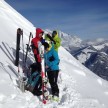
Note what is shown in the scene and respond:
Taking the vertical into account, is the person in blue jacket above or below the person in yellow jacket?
below

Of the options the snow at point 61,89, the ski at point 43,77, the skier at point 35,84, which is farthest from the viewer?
the skier at point 35,84

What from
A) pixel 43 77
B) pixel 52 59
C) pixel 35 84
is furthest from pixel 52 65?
pixel 35 84

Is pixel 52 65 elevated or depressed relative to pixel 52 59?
depressed

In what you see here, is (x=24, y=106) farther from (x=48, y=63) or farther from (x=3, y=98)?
(x=48, y=63)

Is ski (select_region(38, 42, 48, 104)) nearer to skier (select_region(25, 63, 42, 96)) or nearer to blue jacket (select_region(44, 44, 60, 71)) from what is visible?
blue jacket (select_region(44, 44, 60, 71))

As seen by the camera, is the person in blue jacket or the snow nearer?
the snow

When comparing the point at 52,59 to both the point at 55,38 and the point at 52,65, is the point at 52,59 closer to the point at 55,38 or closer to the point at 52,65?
the point at 52,65

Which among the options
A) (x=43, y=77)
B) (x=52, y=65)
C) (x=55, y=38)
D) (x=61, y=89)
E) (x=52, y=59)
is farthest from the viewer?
(x=55, y=38)

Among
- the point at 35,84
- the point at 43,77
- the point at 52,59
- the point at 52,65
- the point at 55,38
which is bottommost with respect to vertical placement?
the point at 35,84

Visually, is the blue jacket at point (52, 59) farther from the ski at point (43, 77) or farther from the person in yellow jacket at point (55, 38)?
the person in yellow jacket at point (55, 38)

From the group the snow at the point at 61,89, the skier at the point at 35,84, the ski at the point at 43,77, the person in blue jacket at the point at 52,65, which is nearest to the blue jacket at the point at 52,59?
the person in blue jacket at the point at 52,65

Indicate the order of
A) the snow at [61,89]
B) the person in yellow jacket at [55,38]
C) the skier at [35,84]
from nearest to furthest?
the snow at [61,89] < the skier at [35,84] < the person in yellow jacket at [55,38]

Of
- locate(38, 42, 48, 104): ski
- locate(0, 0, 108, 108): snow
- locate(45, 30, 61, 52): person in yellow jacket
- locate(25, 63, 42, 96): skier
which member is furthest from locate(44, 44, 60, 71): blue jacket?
locate(45, 30, 61, 52): person in yellow jacket

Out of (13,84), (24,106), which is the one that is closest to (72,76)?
(13,84)
